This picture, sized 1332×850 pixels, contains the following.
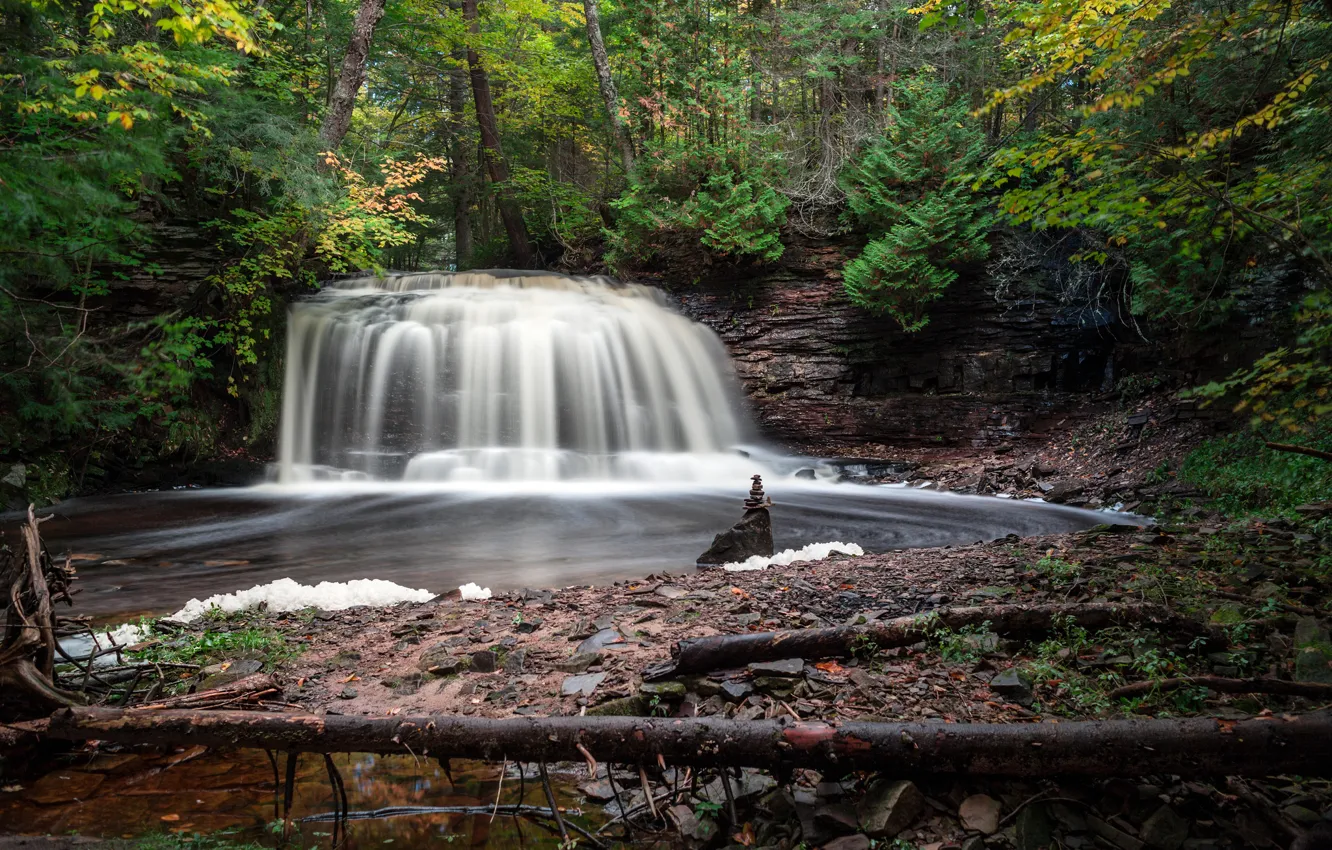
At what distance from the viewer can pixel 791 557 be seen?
6762 mm

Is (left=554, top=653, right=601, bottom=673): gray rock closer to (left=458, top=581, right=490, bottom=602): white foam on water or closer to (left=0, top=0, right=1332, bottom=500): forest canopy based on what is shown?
(left=458, top=581, right=490, bottom=602): white foam on water

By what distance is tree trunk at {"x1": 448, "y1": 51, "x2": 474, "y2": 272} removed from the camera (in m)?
23.5

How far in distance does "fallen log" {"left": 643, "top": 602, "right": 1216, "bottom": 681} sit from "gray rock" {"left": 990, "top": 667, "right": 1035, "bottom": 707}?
50 cm

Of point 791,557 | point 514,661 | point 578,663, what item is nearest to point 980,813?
point 578,663

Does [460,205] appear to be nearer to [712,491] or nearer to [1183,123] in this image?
[712,491]

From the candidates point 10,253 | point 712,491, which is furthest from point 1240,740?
point 10,253

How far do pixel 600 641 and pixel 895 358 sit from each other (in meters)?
12.8

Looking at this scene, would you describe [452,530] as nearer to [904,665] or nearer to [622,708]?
[622,708]

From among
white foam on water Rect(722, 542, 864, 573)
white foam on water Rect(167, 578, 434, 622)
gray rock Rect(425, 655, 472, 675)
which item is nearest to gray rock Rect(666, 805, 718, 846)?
gray rock Rect(425, 655, 472, 675)

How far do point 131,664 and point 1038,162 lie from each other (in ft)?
21.8

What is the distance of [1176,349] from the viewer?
38.2 ft

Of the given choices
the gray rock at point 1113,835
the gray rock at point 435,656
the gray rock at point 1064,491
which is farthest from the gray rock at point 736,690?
the gray rock at point 1064,491

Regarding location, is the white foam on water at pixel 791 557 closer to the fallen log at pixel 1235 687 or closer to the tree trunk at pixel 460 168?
the fallen log at pixel 1235 687

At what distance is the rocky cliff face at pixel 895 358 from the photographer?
14.0 meters
